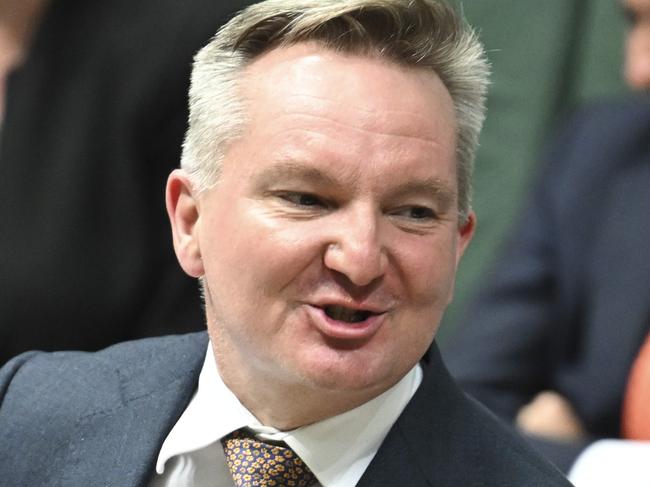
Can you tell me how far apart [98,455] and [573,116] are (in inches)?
50.6

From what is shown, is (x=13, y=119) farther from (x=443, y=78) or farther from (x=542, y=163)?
(x=443, y=78)

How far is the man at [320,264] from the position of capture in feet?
4.68

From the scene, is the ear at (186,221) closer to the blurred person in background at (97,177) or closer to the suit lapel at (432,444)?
the suit lapel at (432,444)

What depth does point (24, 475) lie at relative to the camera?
1.62 metres

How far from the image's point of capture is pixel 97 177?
2.52 m

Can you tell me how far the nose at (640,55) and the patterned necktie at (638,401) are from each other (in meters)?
0.45

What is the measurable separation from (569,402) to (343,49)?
101 centimetres

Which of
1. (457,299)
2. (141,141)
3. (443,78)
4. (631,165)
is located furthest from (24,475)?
(457,299)

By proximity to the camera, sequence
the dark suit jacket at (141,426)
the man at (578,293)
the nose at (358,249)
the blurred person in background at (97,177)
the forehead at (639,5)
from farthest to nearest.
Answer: the blurred person in background at (97,177)
the forehead at (639,5)
the man at (578,293)
the dark suit jacket at (141,426)
the nose at (358,249)

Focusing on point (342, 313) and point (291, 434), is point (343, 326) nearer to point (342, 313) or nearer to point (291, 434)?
point (342, 313)

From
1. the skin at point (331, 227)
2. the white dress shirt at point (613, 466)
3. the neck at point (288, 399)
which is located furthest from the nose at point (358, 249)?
the white dress shirt at point (613, 466)

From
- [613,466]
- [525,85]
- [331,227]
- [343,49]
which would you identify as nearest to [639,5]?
[525,85]

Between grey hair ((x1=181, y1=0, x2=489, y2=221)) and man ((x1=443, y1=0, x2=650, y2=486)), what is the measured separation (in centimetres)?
79

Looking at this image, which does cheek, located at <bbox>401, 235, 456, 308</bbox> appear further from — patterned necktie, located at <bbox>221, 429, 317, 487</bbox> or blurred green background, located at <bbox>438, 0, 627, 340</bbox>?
blurred green background, located at <bbox>438, 0, 627, 340</bbox>
